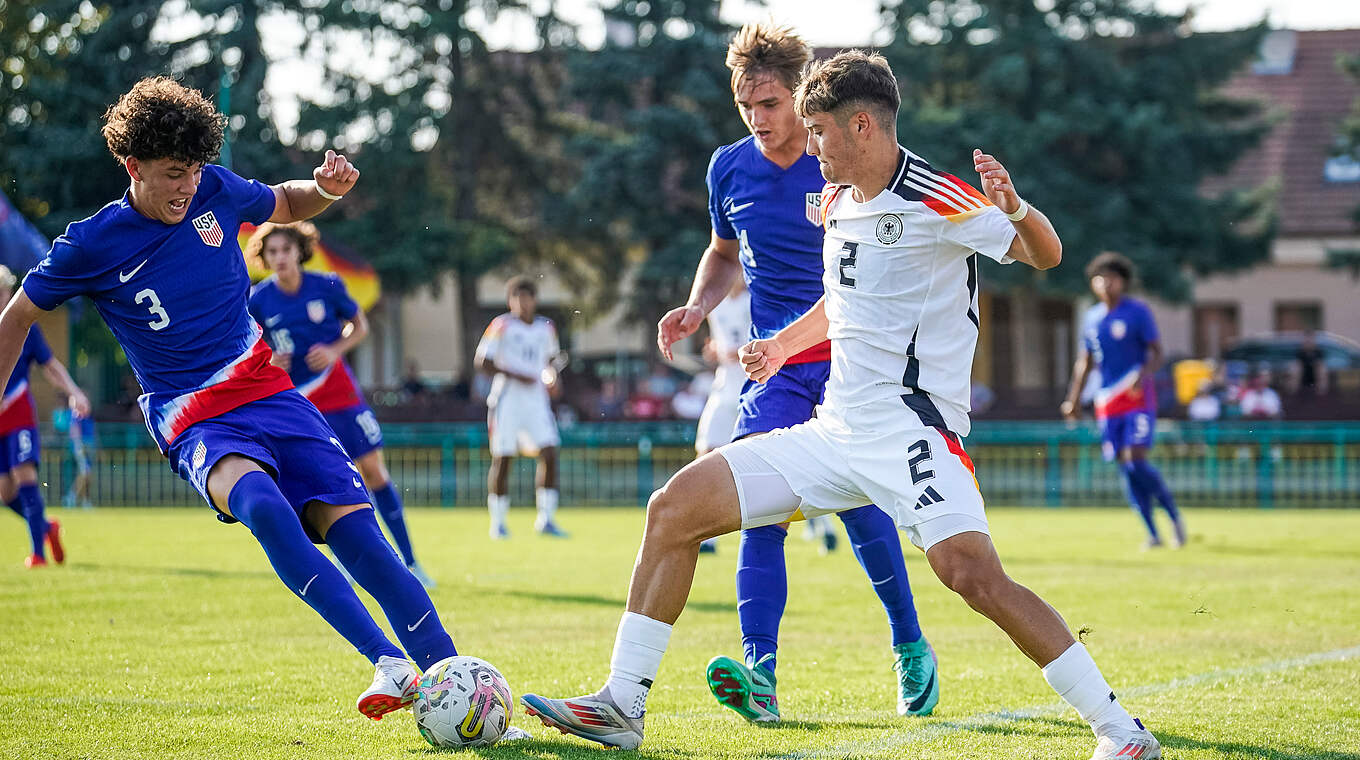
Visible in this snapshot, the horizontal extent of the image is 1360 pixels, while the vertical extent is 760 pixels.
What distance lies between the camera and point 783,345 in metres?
5.08

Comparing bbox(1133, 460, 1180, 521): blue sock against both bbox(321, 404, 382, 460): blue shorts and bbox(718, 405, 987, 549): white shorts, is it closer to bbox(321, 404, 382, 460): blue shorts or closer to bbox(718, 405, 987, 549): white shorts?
bbox(321, 404, 382, 460): blue shorts

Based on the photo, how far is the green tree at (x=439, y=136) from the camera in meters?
30.6

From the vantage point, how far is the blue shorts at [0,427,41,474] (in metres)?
11.2

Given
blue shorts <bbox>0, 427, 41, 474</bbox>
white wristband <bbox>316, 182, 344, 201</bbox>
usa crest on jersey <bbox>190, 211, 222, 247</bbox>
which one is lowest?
blue shorts <bbox>0, 427, 41, 474</bbox>

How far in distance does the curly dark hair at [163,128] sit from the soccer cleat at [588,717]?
6.83ft

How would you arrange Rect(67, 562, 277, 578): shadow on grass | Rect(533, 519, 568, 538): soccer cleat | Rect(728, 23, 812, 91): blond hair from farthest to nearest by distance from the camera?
Rect(533, 519, 568, 538): soccer cleat, Rect(67, 562, 277, 578): shadow on grass, Rect(728, 23, 812, 91): blond hair

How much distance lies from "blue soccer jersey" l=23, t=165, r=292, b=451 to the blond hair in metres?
1.92

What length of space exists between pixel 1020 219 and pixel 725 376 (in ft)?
28.0

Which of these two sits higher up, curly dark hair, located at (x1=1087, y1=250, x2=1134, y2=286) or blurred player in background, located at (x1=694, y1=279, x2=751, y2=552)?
curly dark hair, located at (x1=1087, y1=250, x2=1134, y2=286)

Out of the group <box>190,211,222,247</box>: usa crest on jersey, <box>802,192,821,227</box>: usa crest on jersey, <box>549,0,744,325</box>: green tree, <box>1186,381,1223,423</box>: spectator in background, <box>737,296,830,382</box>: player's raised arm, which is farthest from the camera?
→ <box>549,0,744,325</box>: green tree

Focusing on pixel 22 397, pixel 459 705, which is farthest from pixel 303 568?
pixel 22 397

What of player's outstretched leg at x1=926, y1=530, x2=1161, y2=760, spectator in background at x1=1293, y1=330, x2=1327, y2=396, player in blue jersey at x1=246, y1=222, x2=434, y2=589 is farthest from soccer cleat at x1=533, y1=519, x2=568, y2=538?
spectator in background at x1=1293, y1=330, x2=1327, y2=396

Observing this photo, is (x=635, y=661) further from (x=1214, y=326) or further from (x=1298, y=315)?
(x=1298, y=315)

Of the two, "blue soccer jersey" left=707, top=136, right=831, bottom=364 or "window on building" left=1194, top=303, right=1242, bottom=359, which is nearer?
"blue soccer jersey" left=707, top=136, right=831, bottom=364
